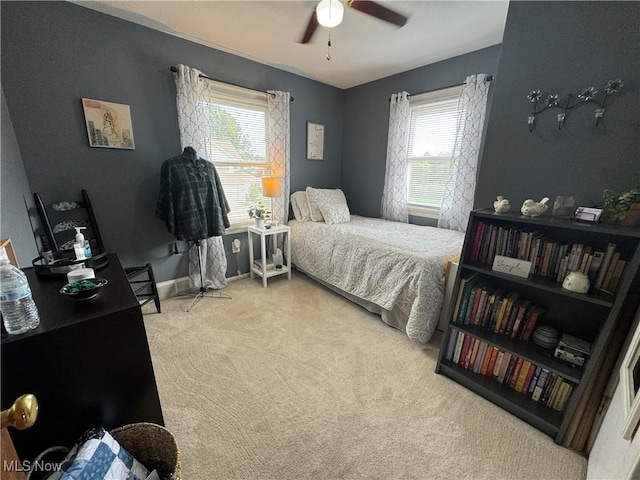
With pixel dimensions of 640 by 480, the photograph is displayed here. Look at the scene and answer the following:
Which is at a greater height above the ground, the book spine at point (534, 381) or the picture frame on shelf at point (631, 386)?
the picture frame on shelf at point (631, 386)

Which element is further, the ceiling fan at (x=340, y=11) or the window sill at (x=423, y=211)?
the window sill at (x=423, y=211)

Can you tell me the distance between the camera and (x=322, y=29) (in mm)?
2062

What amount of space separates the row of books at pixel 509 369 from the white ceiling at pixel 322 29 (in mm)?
2261

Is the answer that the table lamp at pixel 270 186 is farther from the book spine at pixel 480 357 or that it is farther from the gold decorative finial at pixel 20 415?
the gold decorative finial at pixel 20 415

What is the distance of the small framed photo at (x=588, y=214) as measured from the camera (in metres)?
1.15

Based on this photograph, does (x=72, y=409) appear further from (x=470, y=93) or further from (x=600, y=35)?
(x=470, y=93)

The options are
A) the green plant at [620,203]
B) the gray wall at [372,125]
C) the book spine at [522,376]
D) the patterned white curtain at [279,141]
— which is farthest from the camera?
the patterned white curtain at [279,141]

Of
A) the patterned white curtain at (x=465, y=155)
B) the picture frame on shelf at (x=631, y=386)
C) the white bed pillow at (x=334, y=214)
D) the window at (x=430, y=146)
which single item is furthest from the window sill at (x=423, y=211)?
the picture frame on shelf at (x=631, y=386)

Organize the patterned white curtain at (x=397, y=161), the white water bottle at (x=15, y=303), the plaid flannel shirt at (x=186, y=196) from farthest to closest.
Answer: the patterned white curtain at (x=397, y=161) → the plaid flannel shirt at (x=186, y=196) → the white water bottle at (x=15, y=303)

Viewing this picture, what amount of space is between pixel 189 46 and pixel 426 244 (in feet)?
9.07

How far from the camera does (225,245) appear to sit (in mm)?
2930

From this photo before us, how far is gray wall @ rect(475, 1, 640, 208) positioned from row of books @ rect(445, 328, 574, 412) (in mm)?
898

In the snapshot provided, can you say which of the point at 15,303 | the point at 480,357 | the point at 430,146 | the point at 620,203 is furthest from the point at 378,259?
the point at 15,303

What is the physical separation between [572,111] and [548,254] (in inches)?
28.6
